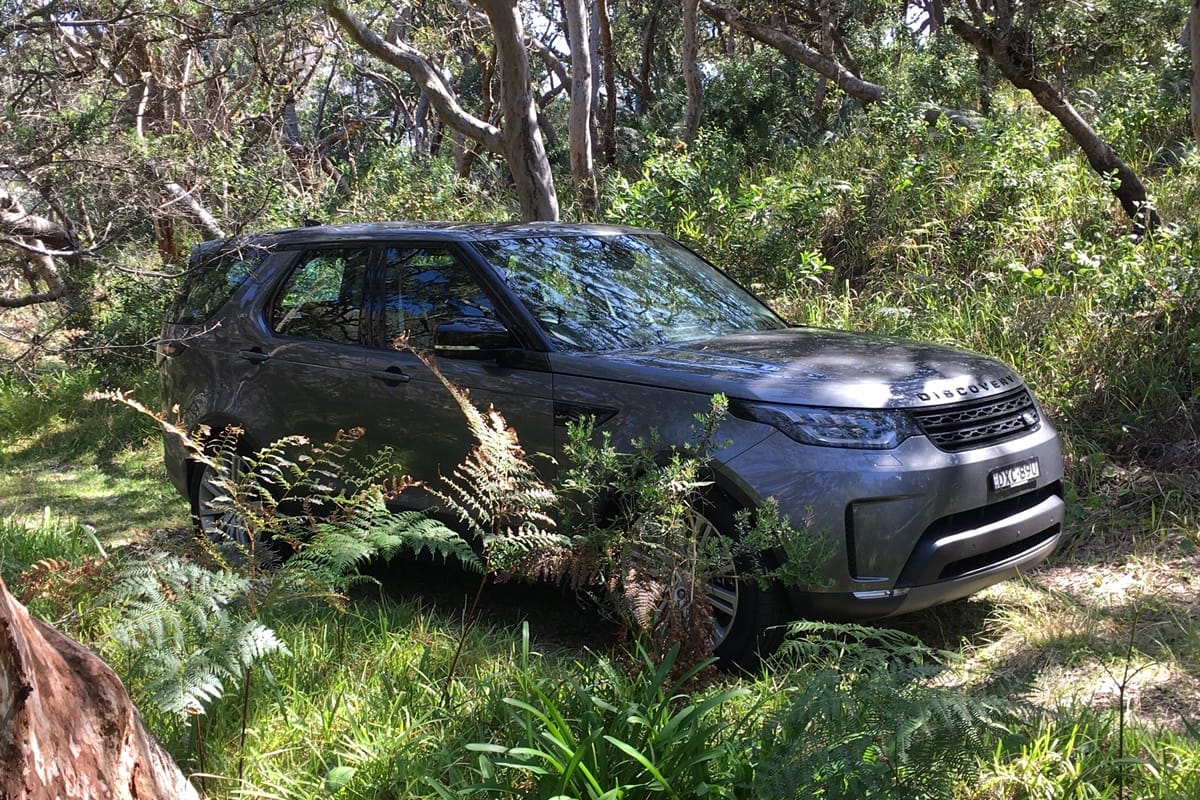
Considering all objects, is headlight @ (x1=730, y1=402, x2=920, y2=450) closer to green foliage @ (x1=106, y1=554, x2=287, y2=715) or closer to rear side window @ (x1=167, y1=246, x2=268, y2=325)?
green foliage @ (x1=106, y1=554, x2=287, y2=715)

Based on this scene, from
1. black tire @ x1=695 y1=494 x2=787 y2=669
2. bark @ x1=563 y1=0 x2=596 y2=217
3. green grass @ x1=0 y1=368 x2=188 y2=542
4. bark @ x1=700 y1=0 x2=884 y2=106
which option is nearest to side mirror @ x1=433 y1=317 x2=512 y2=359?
black tire @ x1=695 y1=494 x2=787 y2=669

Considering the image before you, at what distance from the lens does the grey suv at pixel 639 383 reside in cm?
382

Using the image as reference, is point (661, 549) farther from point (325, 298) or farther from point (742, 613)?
point (325, 298)

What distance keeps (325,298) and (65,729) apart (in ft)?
11.4

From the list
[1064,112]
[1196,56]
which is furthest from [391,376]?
[1064,112]

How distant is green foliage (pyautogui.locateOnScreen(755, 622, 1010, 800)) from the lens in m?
2.46

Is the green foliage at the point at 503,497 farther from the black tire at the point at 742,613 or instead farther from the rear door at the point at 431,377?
the rear door at the point at 431,377

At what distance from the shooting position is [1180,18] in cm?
1240

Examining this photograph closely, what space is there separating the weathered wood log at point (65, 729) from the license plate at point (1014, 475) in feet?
9.56

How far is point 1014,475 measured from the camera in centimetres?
410

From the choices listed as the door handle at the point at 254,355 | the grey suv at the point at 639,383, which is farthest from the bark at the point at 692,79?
the door handle at the point at 254,355

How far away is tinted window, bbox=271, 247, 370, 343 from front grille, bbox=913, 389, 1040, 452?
2.70 metres

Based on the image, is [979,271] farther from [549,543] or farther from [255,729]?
[255,729]

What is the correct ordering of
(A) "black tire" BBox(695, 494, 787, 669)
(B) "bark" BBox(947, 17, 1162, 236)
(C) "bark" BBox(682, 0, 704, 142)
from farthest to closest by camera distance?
(C) "bark" BBox(682, 0, 704, 142) → (B) "bark" BBox(947, 17, 1162, 236) → (A) "black tire" BBox(695, 494, 787, 669)
